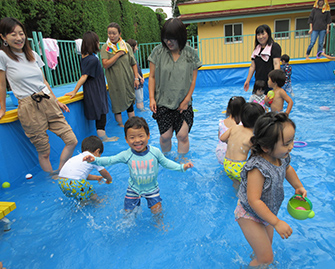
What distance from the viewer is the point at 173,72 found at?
363 centimetres

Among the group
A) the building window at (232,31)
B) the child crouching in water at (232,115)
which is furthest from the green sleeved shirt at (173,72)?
the building window at (232,31)


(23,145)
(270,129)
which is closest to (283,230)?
(270,129)

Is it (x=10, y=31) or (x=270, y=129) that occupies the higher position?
(x=10, y=31)

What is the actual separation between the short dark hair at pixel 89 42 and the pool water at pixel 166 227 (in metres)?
2.28

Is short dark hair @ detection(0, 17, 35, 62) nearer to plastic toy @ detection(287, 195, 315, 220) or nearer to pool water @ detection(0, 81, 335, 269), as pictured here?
pool water @ detection(0, 81, 335, 269)

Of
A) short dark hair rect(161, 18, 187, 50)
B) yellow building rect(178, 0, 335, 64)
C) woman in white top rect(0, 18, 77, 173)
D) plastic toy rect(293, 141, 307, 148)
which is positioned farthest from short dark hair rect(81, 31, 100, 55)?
yellow building rect(178, 0, 335, 64)

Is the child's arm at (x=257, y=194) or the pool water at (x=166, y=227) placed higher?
the child's arm at (x=257, y=194)

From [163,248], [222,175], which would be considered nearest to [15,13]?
[222,175]

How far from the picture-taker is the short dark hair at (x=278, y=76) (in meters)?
4.35

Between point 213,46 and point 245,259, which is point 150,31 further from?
point 245,259

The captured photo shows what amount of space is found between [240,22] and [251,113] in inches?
633

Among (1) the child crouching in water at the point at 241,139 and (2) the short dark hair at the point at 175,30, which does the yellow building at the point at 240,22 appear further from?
(1) the child crouching in water at the point at 241,139

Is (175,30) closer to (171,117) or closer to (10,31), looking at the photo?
(171,117)

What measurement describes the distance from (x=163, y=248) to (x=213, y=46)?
15.9 meters
